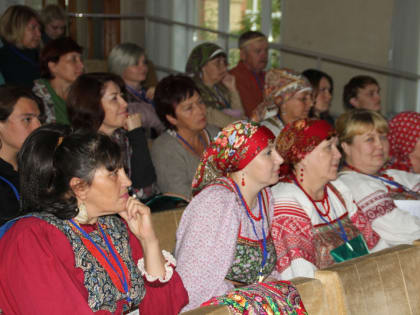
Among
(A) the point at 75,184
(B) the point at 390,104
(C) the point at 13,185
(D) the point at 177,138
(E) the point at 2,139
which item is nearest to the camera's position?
(A) the point at 75,184

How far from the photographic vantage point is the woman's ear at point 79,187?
6.20 feet

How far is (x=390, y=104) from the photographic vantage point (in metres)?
7.04

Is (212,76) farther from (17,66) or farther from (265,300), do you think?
(265,300)

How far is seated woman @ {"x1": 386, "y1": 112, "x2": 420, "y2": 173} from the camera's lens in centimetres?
417

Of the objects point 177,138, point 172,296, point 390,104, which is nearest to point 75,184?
point 172,296

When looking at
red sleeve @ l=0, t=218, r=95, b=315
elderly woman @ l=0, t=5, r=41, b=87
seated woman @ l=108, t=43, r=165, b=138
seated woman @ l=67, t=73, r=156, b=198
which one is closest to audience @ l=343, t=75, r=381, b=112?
seated woman @ l=108, t=43, r=165, b=138

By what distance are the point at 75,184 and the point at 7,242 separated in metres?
0.27

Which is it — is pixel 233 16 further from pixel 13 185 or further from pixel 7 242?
pixel 7 242

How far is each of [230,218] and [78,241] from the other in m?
0.76

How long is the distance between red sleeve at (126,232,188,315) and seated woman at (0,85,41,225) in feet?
2.71

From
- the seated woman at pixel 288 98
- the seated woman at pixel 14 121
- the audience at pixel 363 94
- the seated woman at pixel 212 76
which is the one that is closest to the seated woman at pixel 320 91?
the audience at pixel 363 94

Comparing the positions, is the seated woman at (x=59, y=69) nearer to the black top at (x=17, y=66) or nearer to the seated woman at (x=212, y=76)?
the black top at (x=17, y=66)

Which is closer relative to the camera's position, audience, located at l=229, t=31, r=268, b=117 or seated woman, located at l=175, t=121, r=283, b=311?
seated woman, located at l=175, t=121, r=283, b=311

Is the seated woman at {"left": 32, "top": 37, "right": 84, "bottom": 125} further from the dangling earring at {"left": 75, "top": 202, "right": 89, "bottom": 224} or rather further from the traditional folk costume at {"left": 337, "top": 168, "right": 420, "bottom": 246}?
the dangling earring at {"left": 75, "top": 202, "right": 89, "bottom": 224}
